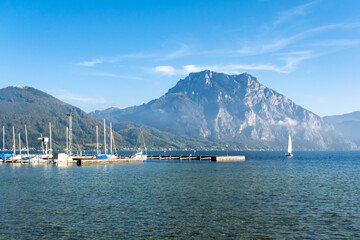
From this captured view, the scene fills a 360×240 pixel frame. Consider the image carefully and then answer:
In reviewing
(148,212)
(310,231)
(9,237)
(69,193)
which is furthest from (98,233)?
(69,193)

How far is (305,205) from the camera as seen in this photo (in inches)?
1880

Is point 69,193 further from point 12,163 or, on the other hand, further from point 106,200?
point 12,163

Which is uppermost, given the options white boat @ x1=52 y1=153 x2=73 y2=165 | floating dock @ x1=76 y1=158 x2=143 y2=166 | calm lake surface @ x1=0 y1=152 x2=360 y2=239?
white boat @ x1=52 y1=153 x2=73 y2=165

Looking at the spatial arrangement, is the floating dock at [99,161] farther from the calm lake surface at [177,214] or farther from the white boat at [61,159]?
the calm lake surface at [177,214]

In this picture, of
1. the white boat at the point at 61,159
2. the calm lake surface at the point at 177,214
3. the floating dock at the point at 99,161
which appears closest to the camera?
the calm lake surface at the point at 177,214

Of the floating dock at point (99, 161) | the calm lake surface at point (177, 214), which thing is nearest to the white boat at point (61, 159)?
the floating dock at point (99, 161)

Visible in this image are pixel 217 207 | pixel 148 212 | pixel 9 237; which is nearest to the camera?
pixel 9 237

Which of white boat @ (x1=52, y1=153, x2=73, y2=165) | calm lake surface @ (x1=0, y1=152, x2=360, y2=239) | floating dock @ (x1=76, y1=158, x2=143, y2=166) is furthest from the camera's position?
white boat @ (x1=52, y1=153, x2=73, y2=165)

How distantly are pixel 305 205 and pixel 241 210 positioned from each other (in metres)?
10.1

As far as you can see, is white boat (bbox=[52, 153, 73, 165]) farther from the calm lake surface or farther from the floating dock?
the calm lake surface

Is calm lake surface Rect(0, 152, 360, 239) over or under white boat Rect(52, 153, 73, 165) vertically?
under

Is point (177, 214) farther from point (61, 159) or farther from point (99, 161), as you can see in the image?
point (99, 161)

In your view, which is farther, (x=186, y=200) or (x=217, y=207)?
(x=186, y=200)

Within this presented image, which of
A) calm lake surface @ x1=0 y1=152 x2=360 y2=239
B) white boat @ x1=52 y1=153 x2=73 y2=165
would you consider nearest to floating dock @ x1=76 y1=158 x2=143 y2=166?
white boat @ x1=52 y1=153 x2=73 y2=165
